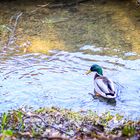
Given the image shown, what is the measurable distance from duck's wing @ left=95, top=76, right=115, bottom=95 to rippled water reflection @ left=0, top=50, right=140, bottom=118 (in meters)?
0.16

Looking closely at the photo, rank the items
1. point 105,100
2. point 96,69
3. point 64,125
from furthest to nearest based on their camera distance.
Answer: point 96,69 → point 105,100 → point 64,125

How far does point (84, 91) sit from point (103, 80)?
386mm

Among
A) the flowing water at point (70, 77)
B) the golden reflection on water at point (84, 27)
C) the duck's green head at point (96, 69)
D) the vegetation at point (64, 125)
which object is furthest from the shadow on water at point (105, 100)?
the golden reflection on water at point (84, 27)

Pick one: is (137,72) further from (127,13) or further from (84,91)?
(127,13)

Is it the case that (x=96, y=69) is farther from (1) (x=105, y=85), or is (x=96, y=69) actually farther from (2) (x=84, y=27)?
(2) (x=84, y=27)

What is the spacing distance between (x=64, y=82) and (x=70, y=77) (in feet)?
0.87

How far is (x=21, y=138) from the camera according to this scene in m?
5.04

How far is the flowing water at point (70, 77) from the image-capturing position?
23.5ft

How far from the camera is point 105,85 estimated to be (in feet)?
24.7

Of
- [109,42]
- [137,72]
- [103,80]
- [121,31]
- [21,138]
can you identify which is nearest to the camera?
[21,138]

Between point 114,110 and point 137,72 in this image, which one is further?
point 137,72

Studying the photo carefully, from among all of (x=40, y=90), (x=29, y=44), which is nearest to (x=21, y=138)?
(x=40, y=90)

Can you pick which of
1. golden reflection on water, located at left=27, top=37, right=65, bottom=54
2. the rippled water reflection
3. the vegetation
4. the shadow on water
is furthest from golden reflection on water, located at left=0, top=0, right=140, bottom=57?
the vegetation

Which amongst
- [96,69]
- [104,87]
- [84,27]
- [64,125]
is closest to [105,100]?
[104,87]
